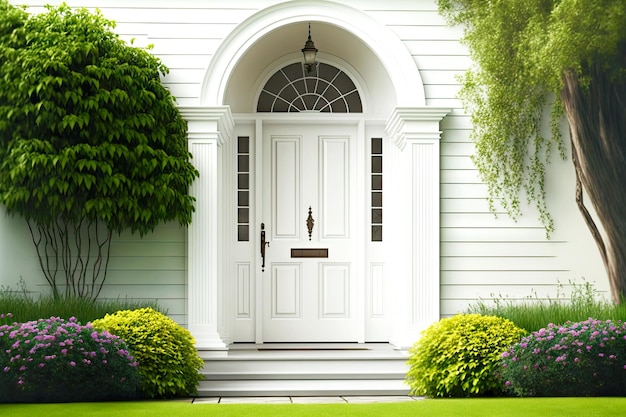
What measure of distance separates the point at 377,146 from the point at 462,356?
2.92m

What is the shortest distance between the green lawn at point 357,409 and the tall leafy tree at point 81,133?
6.80 ft

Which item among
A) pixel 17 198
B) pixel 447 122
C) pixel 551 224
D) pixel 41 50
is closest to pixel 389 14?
pixel 447 122

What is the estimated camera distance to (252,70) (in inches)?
347

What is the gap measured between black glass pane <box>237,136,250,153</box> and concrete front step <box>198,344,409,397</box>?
2.06 m

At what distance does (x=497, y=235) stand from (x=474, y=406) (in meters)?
2.52

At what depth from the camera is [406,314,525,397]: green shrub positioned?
6.57 metres

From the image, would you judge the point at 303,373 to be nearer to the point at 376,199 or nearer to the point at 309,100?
the point at 376,199

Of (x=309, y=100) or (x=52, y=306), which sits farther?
(x=309, y=100)

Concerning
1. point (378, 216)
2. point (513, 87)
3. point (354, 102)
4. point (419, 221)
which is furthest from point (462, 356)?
point (354, 102)

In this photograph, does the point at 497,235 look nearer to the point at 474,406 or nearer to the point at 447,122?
the point at 447,122

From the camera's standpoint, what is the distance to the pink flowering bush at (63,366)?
6207 mm

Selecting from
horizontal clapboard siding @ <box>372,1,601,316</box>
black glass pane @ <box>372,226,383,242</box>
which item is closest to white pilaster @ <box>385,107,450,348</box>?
horizontal clapboard siding @ <box>372,1,601,316</box>

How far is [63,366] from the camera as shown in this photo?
6230 millimetres

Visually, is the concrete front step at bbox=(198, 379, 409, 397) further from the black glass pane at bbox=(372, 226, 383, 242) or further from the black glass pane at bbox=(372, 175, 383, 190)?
the black glass pane at bbox=(372, 175, 383, 190)
